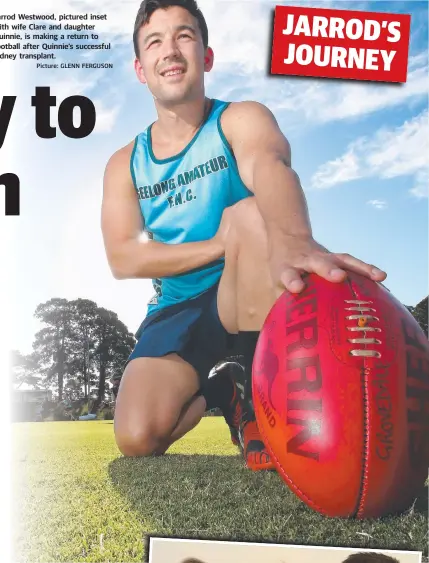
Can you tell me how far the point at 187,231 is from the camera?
1.68m

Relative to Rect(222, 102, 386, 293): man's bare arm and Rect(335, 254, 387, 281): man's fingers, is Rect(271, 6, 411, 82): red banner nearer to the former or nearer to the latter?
Rect(222, 102, 386, 293): man's bare arm

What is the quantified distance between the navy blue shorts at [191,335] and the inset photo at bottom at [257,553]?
18.9 inches

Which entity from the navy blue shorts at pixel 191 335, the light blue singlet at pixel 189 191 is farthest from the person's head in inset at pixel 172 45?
the navy blue shorts at pixel 191 335

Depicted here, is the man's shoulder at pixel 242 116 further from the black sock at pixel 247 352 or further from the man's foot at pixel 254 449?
the man's foot at pixel 254 449

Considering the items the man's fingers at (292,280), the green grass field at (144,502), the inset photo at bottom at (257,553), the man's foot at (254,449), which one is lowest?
the inset photo at bottom at (257,553)

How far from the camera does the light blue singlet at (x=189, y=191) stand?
1.65 meters

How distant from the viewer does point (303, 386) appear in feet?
3.73

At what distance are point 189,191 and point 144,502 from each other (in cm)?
77

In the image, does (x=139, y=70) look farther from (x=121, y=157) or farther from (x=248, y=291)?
(x=248, y=291)

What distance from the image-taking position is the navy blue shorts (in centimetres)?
171

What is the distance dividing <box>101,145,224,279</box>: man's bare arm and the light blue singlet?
26 millimetres

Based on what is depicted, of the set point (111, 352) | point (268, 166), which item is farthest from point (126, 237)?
point (268, 166)

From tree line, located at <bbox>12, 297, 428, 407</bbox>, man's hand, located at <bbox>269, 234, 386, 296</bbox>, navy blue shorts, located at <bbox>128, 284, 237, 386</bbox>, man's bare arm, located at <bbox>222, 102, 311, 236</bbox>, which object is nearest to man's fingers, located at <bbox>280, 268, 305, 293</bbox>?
man's hand, located at <bbox>269, 234, 386, 296</bbox>

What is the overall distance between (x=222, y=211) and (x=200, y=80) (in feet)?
1.13
